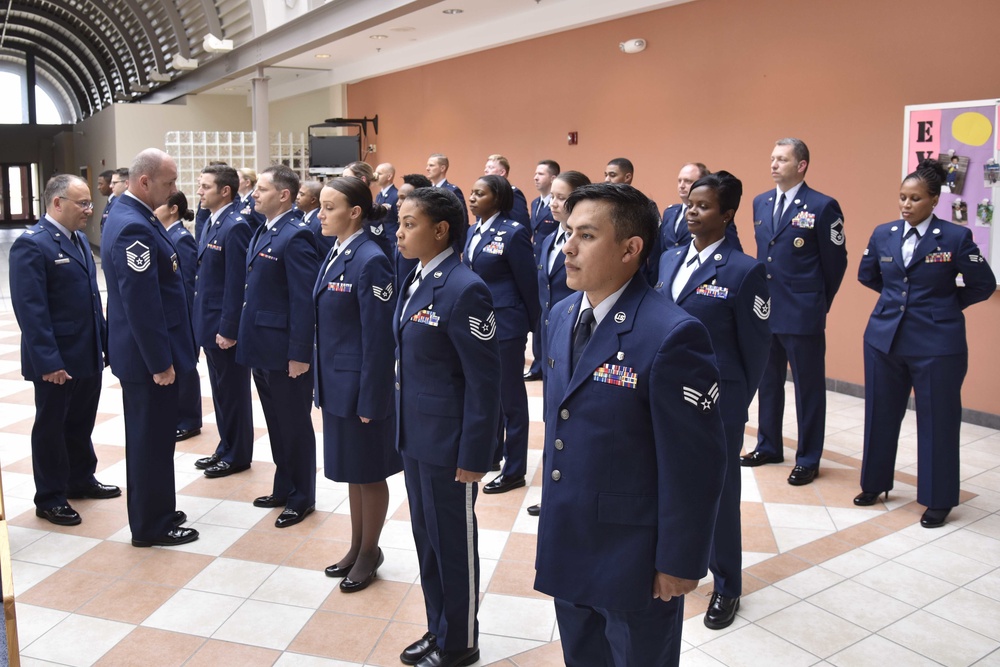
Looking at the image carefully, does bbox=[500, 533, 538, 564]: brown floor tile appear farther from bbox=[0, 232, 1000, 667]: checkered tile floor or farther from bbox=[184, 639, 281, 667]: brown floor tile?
bbox=[184, 639, 281, 667]: brown floor tile

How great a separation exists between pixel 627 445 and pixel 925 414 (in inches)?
118

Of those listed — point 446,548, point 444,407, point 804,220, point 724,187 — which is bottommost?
point 446,548

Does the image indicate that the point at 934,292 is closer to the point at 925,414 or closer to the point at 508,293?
the point at 925,414

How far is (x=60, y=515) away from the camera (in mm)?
4352

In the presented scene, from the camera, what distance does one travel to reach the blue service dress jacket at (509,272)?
4715 mm

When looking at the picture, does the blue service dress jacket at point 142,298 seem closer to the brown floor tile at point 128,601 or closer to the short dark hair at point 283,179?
the short dark hair at point 283,179

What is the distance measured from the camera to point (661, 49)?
8266 mm

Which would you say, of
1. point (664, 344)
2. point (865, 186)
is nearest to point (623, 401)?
point (664, 344)

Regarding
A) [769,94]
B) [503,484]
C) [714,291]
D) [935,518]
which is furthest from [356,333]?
[769,94]

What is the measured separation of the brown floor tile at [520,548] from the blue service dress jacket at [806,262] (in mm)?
2031

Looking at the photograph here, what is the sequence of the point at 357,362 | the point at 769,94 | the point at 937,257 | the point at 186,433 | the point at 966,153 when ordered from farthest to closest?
1. the point at 769,94
2. the point at 966,153
3. the point at 186,433
4. the point at 937,257
5. the point at 357,362

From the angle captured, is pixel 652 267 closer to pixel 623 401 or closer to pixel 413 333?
pixel 413 333

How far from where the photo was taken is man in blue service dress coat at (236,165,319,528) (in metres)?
4.12

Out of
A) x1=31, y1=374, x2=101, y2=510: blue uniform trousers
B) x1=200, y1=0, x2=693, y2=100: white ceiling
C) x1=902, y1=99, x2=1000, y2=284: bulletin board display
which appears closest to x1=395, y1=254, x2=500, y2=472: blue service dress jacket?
x1=31, y1=374, x2=101, y2=510: blue uniform trousers
